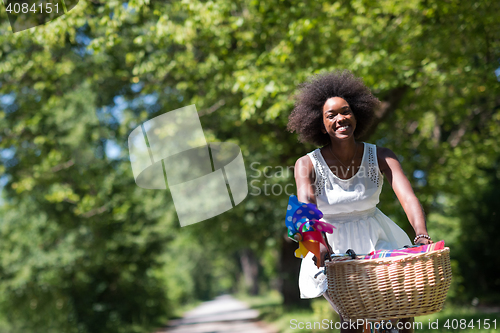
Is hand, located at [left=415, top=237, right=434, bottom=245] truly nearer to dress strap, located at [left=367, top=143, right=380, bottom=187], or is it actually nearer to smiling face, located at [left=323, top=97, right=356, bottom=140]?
dress strap, located at [left=367, top=143, right=380, bottom=187]

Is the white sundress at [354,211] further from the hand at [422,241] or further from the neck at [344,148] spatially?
the hand at [422,241]

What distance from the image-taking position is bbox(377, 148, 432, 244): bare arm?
265 cm

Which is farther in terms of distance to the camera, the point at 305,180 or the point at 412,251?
the point at 305,180

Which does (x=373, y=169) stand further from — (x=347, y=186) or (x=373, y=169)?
(x=347, y=186)

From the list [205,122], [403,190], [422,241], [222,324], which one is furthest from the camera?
[222,324]

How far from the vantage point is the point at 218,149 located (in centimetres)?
1120

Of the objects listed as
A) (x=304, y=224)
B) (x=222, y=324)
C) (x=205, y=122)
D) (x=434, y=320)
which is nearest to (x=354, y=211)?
(x=304, y=224)

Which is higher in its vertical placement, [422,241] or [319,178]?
[319,178]

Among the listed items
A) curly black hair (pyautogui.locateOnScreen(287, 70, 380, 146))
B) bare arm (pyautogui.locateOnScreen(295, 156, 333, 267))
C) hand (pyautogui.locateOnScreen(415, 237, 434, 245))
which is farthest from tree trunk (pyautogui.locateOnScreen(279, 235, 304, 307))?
hand (pyautogui.locateOnScreen(415, 237, 434, 245))

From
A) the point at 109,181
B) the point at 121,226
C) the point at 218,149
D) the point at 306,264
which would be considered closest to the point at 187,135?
the point at 218,149

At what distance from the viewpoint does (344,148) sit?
9.75 feet

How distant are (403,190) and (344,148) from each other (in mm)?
422

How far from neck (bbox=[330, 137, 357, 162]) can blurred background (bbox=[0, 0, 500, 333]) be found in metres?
4.07

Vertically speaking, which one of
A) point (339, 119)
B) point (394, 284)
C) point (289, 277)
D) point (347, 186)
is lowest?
point (289, 277)
